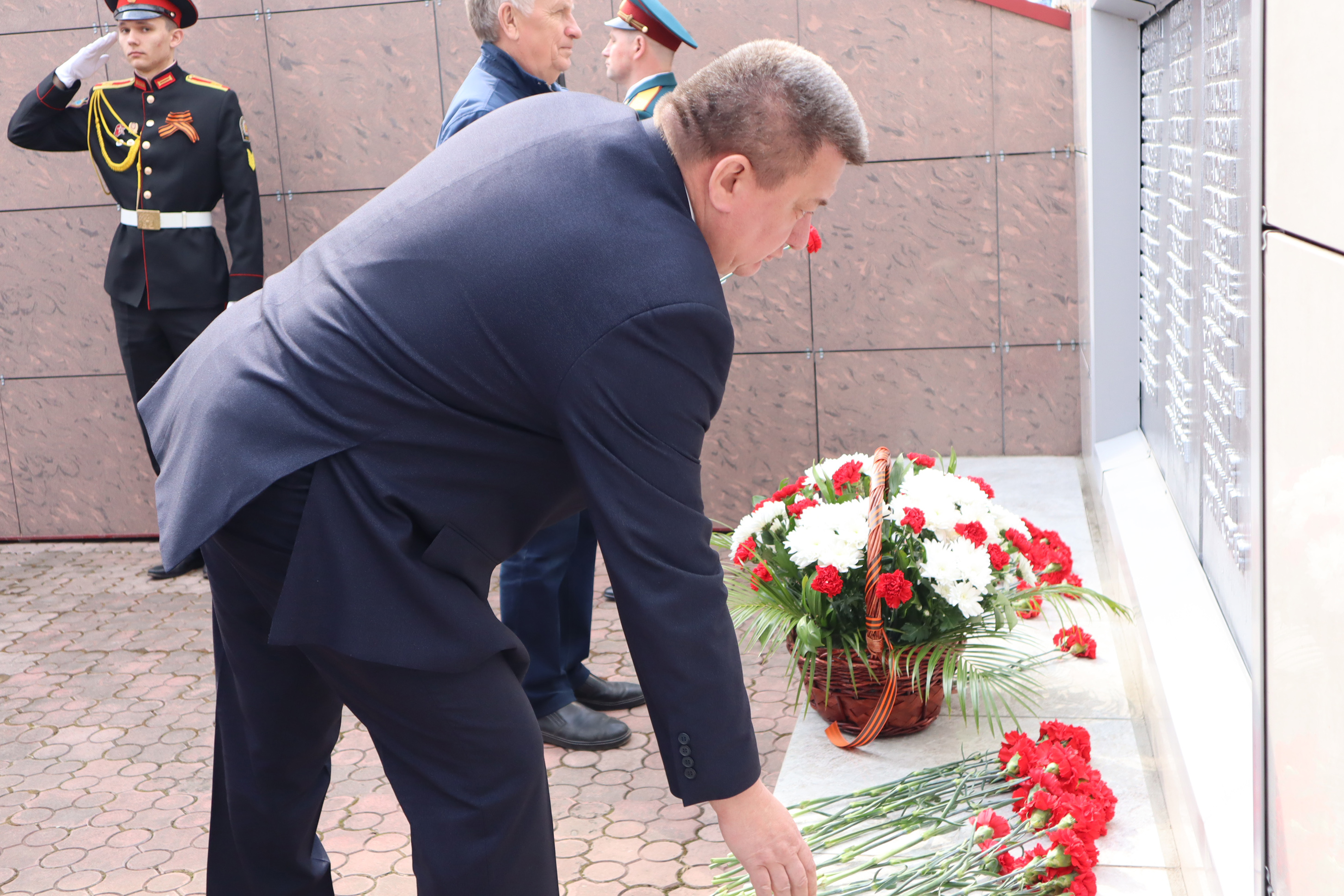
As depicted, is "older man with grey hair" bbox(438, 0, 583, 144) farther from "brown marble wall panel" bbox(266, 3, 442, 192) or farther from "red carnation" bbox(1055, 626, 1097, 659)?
"brown marble wall panel" bbox(266, 3, 442, 192)

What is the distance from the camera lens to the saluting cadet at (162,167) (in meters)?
4.48

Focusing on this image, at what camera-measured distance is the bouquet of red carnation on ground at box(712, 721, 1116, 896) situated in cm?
173

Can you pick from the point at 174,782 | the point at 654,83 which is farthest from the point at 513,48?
the point at 174,782

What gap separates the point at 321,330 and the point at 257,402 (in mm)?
115

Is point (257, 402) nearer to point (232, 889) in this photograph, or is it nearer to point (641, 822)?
point (232, 889)

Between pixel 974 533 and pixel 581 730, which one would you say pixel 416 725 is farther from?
pixel 581 730

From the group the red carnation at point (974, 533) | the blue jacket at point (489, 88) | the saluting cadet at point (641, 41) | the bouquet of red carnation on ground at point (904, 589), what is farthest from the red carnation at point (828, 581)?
the saluting cadet at point (641, 41)

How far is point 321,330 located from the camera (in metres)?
1.45

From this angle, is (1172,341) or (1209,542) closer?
(1209,542)

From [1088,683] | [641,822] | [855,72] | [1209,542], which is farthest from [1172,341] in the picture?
[855,72]

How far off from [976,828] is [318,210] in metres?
3.83

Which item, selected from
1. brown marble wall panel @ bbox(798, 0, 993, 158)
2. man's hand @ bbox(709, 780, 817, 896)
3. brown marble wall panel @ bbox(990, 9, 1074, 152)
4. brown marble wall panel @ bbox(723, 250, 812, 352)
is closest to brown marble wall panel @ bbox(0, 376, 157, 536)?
brown marble wall panel @ bbox(723, 250, 812, 352)

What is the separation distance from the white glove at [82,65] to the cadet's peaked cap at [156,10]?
12cm

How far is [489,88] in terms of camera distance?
2697 mm
